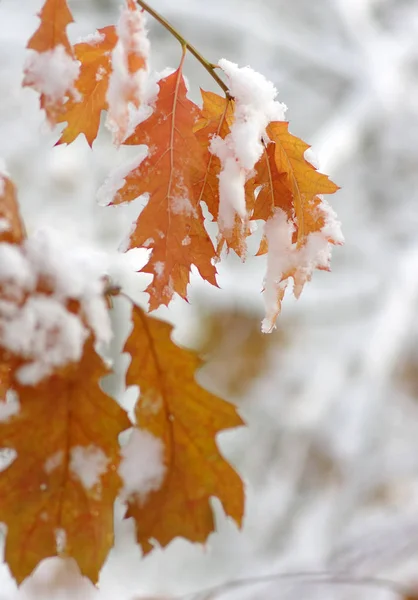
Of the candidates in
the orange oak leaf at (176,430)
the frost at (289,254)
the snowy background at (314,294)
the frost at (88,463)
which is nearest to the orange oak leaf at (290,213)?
the frost at (289,254)

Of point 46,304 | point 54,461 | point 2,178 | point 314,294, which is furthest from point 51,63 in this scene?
point 314,294

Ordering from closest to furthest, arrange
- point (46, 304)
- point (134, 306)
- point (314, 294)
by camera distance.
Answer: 1. point (46, 304)
2. point (134, 306)
3. point (314, 294)

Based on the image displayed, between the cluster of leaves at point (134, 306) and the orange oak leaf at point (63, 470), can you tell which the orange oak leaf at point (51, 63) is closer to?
the cluster of leaves at point (134, 306)

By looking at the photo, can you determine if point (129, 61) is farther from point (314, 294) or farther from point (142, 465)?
point (314, 294)

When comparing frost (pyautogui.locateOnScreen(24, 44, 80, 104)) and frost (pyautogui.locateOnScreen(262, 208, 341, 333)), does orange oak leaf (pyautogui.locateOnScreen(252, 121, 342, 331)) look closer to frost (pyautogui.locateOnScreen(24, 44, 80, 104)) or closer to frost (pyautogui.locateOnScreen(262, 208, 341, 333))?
frost (pyautogui.locateOnScreen(262, 208, 341, 333))

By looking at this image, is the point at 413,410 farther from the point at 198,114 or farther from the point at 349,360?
the point at 198,114

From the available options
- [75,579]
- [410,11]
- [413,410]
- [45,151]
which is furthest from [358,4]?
[75,579]
